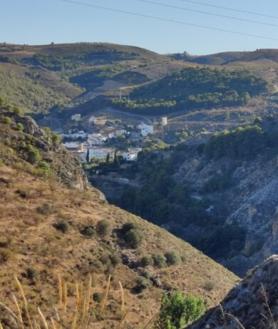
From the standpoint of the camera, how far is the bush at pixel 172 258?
30.0 metres

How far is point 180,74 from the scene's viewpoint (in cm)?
13612

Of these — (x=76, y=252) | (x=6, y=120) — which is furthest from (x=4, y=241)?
(x=6, y=120)

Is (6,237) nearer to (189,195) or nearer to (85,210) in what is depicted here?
(85,210)

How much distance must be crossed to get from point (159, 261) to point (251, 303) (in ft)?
71.8

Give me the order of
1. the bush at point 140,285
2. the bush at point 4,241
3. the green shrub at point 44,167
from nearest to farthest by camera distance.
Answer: the bush at point 4,241, the bush at point 140,285, the green shrub at point 44,167

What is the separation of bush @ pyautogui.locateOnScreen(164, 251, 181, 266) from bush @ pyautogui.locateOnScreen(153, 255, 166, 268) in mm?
442

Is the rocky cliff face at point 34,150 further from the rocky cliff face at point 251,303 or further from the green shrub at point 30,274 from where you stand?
the rocky cliff face at point 251,303

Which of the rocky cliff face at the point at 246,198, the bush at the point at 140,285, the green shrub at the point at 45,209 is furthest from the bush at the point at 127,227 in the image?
the rocky cliff face at the point at 246,198

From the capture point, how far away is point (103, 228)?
29500 millimetres

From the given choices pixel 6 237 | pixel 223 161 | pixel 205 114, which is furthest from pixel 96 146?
pixel 6 237

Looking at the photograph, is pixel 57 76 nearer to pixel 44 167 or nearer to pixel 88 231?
pixel 44 167

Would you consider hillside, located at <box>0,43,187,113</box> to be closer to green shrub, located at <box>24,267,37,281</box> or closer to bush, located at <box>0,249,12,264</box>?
bush, located at <box>0,249,12,264</box>

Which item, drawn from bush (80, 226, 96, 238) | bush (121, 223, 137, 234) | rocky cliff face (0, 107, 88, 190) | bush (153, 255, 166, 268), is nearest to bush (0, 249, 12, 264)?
bush (80, 226, 96, 238)

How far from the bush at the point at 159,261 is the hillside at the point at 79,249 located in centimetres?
5
